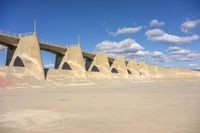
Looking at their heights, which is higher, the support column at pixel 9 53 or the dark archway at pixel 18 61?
the support column at pixel 9 53

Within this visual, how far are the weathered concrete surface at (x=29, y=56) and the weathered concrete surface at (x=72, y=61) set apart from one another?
1356 cm

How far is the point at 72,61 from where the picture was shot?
58000mm

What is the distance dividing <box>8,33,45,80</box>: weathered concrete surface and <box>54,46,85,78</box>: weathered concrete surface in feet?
44.5

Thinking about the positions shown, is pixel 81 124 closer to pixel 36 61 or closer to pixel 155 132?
pixel 155 132

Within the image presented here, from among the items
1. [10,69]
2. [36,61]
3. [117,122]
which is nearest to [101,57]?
[36,61]

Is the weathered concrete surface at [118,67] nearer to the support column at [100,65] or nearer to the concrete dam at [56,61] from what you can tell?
the concrete dam at [56,61]

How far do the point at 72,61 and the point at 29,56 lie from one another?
15.8m

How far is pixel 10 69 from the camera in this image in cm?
3706

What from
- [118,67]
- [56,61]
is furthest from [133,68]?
[56,61]

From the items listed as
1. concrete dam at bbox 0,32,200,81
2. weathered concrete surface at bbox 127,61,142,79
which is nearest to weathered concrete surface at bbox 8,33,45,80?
concrete dam at bbox 0,32,200,81

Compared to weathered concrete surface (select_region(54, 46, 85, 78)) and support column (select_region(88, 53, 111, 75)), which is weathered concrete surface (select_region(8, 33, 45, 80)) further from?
support column (select_region(88, 53, 111, 75))

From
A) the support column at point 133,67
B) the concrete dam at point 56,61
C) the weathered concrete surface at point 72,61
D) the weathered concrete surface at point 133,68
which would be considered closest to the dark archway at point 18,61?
the concrete dam at point 56,61

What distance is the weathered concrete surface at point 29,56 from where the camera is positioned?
42.5 metres

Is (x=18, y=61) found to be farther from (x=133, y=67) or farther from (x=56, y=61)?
(x=133, y=67)
